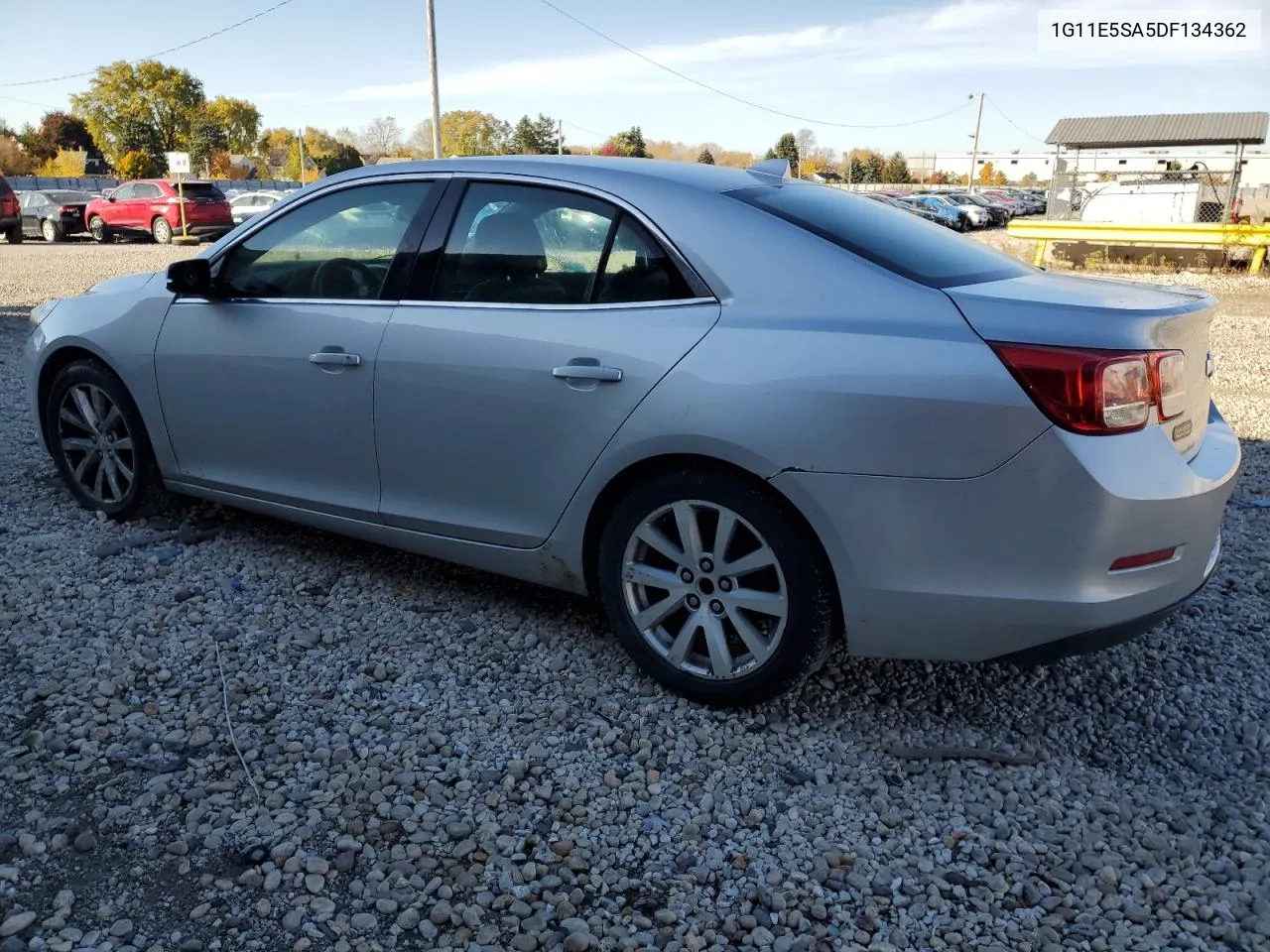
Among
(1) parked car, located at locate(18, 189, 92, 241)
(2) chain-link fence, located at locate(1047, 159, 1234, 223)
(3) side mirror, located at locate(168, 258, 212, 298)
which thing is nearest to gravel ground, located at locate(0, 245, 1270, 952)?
(3) side mirror, located at locate(168, 258, 212, 298)

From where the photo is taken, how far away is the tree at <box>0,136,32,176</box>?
69312mm

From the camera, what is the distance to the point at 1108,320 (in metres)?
2.55

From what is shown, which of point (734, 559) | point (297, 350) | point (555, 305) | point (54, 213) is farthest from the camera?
point (54, 213)

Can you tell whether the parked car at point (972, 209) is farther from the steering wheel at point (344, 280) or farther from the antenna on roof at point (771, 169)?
the steering wheel at point (344, 280)

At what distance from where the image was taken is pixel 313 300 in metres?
3.80

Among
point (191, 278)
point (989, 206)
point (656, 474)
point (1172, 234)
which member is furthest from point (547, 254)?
point (989, 206)

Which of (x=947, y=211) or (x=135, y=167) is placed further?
(x=135, y=167)

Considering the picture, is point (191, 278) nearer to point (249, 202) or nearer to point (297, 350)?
point (297, 350)

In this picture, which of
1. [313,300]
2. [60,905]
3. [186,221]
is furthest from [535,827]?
[186,221]

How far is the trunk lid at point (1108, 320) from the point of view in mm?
2531

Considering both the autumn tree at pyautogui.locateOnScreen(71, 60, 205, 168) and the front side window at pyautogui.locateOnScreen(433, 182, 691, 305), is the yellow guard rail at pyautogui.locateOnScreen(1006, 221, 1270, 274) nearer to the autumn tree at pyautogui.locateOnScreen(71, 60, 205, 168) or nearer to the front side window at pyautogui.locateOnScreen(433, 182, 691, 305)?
the front side window at pyautogui.locateOnScreen(433, 182, 691, 305)

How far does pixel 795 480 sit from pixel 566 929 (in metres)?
1.27

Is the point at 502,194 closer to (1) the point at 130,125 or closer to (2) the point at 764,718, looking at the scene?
(2) the point at 764,718

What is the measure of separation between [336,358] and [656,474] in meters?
1.36
